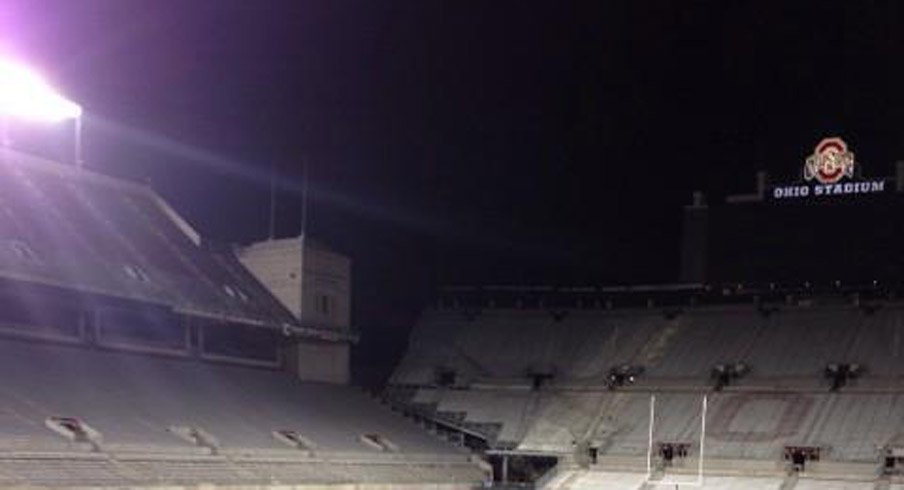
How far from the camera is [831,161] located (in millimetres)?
38031

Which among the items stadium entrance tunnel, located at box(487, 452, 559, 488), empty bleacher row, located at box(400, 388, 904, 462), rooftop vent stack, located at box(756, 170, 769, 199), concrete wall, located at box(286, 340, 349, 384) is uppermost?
rooftop vent stack, located at box(756, 170, 769, 199)

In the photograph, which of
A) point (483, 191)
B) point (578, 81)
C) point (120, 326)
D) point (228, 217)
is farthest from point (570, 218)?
point (120, 326)

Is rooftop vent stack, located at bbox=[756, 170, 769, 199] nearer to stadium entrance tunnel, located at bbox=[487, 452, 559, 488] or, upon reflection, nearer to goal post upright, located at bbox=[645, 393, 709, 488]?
goal post upright, located at bbox=[645, 393, 709, 488]

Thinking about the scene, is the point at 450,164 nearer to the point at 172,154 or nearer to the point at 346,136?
the point at 346,136

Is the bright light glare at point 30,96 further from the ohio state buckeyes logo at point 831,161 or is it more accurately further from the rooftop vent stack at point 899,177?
the rooftop vent stack at point 899,177

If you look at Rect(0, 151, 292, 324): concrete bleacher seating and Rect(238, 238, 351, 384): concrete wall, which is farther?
Rect(238, 238, 351, 384): concrete wall

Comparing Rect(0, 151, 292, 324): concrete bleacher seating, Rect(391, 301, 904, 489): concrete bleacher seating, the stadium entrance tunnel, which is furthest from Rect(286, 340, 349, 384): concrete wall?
the stadium entrance tunnel

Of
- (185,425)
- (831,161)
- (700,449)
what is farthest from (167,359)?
(831,161)

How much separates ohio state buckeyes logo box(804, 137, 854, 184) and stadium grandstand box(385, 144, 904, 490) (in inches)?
13.6

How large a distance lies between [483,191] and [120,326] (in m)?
12.9

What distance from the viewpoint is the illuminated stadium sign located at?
37812mm

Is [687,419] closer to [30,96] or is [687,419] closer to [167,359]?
[167,359]

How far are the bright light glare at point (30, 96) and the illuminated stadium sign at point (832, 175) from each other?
72.1 feet

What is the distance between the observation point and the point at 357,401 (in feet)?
126
